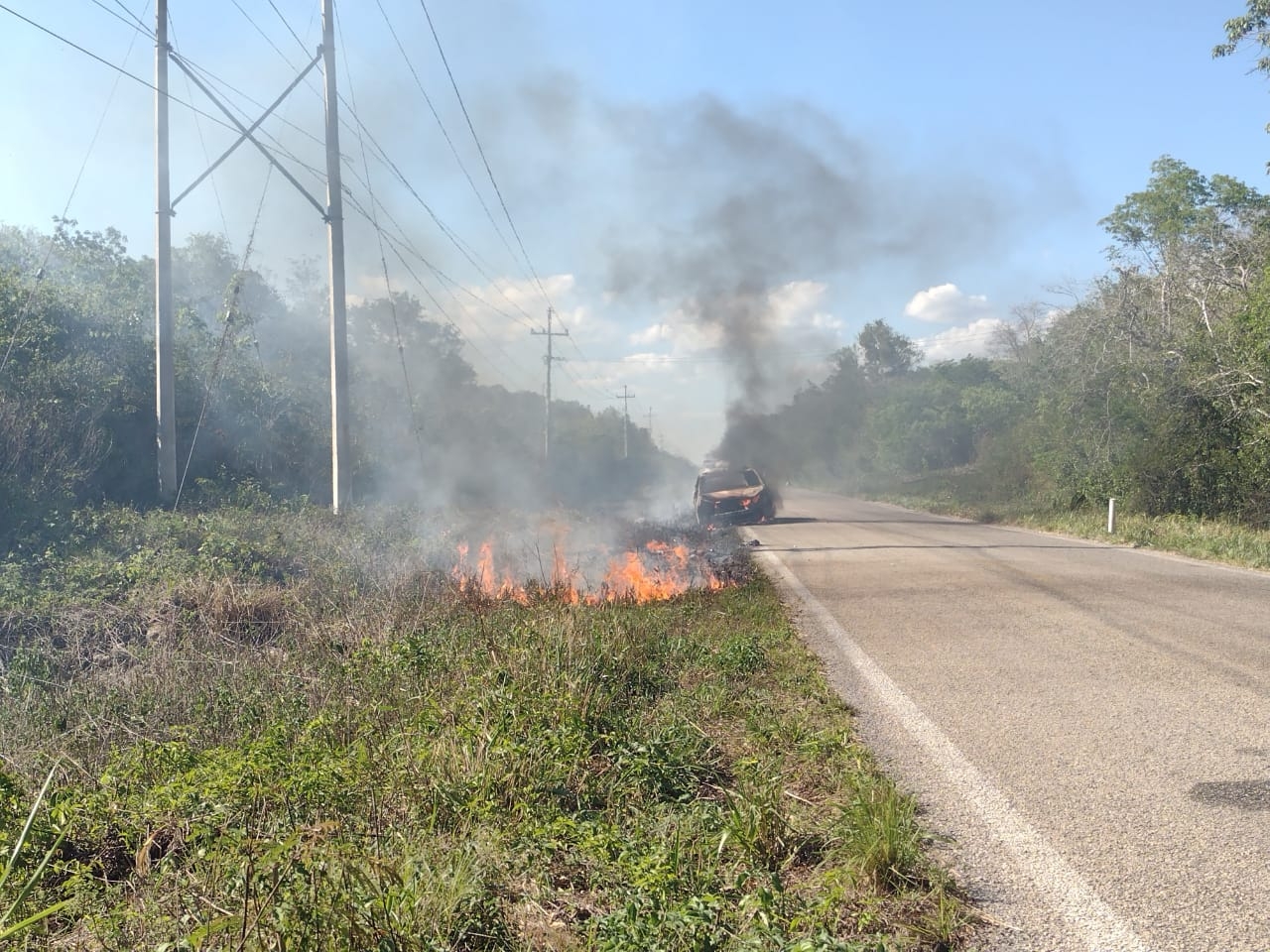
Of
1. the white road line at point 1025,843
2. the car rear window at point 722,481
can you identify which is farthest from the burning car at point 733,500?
the white road line at point 1025,843

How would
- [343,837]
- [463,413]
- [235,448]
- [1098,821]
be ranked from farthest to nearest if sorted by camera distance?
1. [463,413]
2. [235,448]
3. [1098,821]
4. [343,837]

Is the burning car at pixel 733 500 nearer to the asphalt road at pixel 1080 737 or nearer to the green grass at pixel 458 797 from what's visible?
the asphalt road at pixel 1080 737

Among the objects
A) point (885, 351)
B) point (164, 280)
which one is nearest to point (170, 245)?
point (164, 280)

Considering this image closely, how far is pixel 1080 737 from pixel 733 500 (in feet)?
63.8

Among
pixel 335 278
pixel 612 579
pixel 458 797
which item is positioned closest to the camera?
pixel 458 797

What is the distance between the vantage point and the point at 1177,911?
3170 mm

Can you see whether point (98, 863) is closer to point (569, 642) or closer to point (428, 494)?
point (569, 642)

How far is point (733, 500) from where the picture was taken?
80.7 feet

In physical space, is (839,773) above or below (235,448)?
below

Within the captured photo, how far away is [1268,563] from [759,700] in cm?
1133

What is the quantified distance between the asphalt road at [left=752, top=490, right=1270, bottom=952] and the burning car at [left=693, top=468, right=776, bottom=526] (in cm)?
1243

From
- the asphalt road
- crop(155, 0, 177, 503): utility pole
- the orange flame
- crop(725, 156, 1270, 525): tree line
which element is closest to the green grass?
the asphalt road

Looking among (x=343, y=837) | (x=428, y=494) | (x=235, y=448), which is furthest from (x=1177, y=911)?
(x=428, y=494)

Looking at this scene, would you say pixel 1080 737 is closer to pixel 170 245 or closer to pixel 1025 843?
pixel 1025 843
